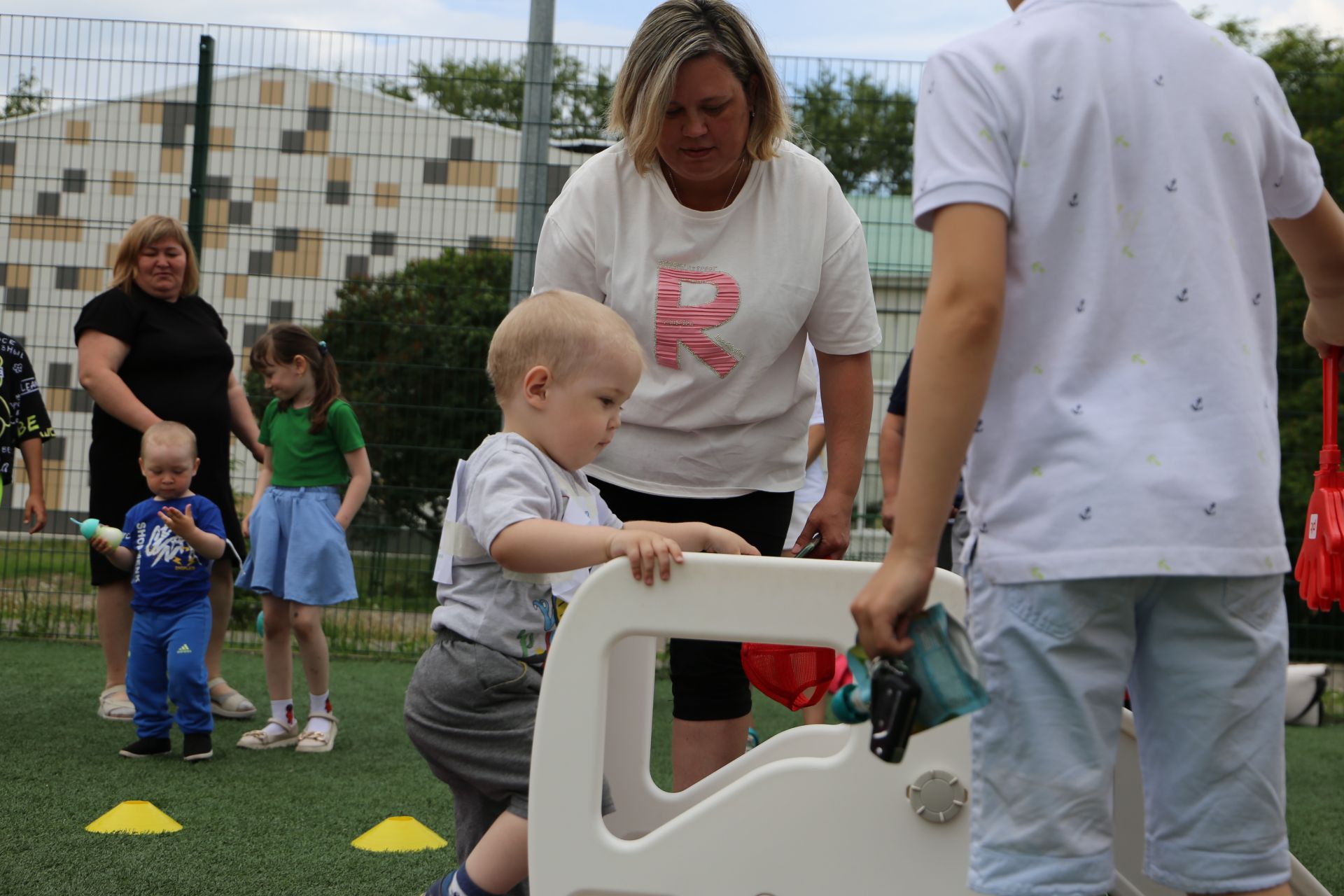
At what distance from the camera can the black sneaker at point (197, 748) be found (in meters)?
3.69

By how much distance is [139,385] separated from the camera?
434cm

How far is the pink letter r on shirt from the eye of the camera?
7.80ft

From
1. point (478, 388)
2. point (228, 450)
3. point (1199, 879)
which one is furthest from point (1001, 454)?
point (478, 388)

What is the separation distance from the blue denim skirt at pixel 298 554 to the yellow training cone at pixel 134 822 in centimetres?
117

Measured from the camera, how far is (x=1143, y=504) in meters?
1.24

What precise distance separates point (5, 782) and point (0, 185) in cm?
358

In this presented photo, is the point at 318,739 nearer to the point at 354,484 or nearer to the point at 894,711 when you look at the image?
the point at 354,484

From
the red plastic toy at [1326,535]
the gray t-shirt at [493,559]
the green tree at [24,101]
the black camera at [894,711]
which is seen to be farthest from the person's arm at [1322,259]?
the green tree at [24,101]

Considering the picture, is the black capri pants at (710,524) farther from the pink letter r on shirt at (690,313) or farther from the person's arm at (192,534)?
the person's arm at (192,534)

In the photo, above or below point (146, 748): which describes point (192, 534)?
above

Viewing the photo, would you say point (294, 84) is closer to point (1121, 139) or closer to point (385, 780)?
point (385, 780)

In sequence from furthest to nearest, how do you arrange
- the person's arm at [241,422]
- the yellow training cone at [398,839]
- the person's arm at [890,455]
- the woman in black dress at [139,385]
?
1. the person's arm at [241,422]
2. the woman in black dress at [139,385]
3. the person's arm at [890,455]
4. the yellow training cone at [398,839]

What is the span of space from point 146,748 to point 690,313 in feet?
7.38

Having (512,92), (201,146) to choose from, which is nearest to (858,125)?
(512,92)
